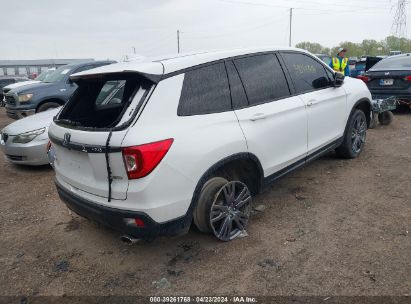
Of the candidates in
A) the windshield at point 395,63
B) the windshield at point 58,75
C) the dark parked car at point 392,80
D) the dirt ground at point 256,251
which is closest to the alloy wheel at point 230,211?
the dirt ground at point 256,251

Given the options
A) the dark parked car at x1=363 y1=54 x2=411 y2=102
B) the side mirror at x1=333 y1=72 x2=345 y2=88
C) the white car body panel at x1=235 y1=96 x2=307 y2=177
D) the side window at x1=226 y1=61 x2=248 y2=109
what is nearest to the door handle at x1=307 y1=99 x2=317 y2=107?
the white car body panel at x1=235 y1=96 x2=307 y2=177

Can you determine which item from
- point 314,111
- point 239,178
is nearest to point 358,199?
point 314,111

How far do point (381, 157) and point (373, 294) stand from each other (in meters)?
3.49

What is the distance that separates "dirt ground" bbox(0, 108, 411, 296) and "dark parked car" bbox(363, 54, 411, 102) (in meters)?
4.18

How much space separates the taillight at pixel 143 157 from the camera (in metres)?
2.41

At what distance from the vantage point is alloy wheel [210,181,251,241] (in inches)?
121

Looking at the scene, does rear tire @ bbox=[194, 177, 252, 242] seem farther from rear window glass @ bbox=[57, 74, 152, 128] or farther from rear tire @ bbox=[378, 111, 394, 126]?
rear tire @ bbox=[378, 111, 394, 126]

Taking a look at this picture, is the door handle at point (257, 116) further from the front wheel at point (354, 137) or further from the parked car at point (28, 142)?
the parked car at point (28, 142)

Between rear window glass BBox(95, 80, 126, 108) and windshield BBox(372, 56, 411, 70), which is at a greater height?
windshield BBox(372, 56, 411, 70)

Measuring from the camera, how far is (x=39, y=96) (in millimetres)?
8703

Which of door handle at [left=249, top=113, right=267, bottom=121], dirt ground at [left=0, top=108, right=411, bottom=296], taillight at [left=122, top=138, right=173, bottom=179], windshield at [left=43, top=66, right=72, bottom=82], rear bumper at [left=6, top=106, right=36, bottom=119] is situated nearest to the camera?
taillight at [left=122, top=138, right=173, bottom=179]

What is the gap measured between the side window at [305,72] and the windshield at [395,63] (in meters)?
4.92

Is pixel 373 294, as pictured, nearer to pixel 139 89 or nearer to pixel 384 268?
pixel 384 268

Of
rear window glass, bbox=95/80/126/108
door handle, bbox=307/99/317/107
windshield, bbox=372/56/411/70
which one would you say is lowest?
door handle, bbox=307/99/317/107
